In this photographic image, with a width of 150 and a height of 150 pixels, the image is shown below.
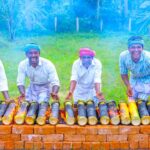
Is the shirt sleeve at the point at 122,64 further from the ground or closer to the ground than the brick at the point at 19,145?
further from the ground

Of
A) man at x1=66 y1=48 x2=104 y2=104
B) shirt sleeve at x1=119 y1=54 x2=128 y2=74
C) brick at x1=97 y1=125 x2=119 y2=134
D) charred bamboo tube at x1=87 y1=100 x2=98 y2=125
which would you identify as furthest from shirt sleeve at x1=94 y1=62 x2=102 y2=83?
brick at x1=97 y1=125 x2=119 y2=134

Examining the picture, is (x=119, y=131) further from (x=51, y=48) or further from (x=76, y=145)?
(x=51, y=48)

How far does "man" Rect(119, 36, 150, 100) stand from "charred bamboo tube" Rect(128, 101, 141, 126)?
47.4 inches

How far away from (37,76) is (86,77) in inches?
34.6

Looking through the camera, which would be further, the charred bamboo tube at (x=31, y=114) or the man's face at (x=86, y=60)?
the man's face at (x=86, y=60)

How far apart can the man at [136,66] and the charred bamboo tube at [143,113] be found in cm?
114

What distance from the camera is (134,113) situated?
5.98 metres

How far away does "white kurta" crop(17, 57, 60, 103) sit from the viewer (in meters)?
7.68

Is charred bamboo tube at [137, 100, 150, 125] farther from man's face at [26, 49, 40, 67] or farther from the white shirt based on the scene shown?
man's face at [26, 49, 40, 67]

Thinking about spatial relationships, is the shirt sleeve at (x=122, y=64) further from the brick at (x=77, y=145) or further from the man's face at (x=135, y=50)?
the brick at (x=77, y=145)

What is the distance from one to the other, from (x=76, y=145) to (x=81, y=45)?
38.2 ft

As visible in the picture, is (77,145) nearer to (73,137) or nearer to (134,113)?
(73,137)

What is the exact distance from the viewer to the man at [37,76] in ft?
24.6

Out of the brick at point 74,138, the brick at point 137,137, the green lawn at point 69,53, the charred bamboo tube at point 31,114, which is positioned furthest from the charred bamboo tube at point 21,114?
the green lawn at point 69,53
